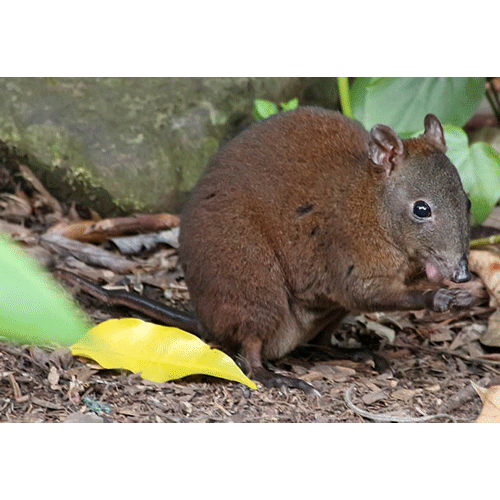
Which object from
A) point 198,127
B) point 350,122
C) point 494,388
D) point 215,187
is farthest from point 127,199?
point 494,388

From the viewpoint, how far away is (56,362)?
Result: 399 centimetres

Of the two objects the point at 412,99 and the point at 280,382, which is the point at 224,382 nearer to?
the point at 280,382

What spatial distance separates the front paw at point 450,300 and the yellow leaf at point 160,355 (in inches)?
41.0

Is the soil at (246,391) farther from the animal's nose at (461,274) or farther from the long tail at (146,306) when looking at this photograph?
the animal's nose at (461,274)

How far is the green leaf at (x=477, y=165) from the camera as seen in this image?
558 cm

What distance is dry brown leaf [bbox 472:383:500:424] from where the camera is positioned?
381 cm

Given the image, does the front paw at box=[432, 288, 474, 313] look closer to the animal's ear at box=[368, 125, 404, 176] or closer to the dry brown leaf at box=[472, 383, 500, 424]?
the dry brown leaf at box=[472, 383, 500, 424]

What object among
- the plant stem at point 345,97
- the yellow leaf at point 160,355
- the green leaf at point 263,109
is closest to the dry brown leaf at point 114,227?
the green leaf at point 263,109

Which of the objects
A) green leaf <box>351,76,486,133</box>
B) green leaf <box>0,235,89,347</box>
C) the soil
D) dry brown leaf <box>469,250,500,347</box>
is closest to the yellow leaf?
the soil

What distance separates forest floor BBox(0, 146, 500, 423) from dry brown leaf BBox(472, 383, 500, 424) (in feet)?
0.50

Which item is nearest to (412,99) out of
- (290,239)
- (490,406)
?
(290,239)

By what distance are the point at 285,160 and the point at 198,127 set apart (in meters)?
1.88

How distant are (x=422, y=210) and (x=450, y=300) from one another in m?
0.50

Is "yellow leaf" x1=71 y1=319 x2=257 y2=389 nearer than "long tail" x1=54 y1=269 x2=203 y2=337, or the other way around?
"yellow leaf" x1=71 y1=319 x2=257 y2=389
